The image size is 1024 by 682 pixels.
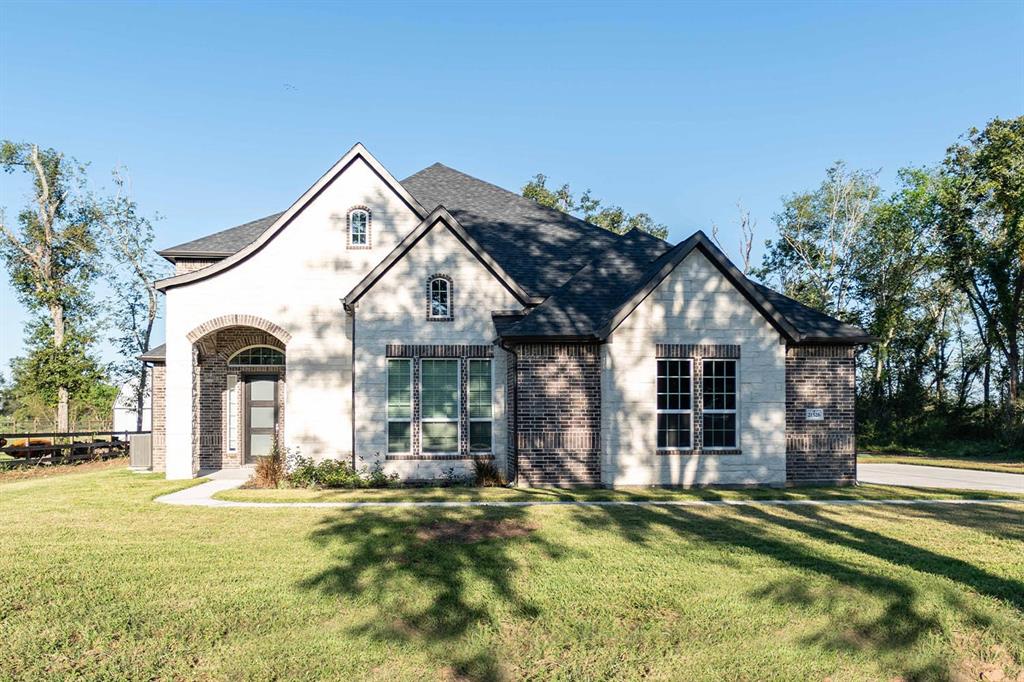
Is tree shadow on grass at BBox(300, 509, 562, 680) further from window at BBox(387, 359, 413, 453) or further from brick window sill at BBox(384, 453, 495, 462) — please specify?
window at BBox(387, 359, 413, 453)

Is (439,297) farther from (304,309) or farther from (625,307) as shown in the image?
(625,307)

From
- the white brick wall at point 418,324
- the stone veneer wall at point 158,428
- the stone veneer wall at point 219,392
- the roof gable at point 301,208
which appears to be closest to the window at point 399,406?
the white brick wall at point 418,324

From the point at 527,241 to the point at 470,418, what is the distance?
6133 mm

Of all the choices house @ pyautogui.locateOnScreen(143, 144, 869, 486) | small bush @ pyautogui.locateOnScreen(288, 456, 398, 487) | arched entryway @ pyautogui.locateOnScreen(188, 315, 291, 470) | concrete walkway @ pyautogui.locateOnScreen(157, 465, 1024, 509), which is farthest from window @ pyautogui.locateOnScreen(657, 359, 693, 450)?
arched entryway @ pyautogui.locateOnScreen(188, 315, 291, 470)

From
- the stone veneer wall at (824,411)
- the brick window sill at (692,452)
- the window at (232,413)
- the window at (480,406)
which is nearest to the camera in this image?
the brick window sill at (692,452)

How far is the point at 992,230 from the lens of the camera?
34406 mm

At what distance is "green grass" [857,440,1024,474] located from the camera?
86.6ft

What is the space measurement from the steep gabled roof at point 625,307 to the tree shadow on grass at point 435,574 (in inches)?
206

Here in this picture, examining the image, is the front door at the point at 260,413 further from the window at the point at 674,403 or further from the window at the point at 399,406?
the window at the point at 674,403

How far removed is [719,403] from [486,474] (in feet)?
18.2

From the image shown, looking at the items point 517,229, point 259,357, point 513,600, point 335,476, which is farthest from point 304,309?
point 513,600

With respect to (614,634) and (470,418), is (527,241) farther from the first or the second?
(614,634)

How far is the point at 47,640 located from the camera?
6.74 m

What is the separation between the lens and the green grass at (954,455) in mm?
26406
